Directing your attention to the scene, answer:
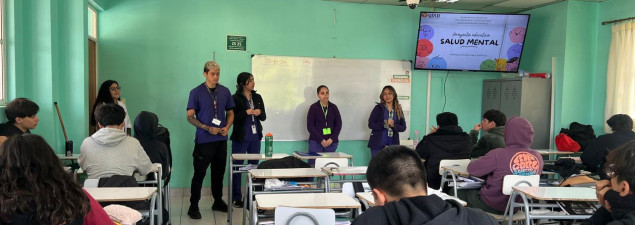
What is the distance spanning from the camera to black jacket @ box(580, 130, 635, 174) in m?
4.66

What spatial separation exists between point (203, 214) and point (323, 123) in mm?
1880

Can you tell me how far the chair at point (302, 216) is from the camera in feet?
8.33

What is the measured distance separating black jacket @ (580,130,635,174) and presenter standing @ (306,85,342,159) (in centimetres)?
282

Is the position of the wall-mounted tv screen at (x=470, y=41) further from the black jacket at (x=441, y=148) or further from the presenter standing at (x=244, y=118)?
the presenter standing at (x=244, y=118)

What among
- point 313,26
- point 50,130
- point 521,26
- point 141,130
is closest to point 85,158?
point 141,130

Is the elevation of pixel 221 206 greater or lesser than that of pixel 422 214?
lesser

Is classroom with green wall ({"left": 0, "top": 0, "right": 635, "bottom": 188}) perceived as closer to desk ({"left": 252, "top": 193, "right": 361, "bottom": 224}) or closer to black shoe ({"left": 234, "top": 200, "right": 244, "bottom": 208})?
black shoe ({"left": 234, "top": 200, "right": 244, "bottom": 208})

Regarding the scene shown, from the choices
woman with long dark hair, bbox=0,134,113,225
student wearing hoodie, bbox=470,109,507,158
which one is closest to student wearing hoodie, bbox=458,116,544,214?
student wearing hoodie, bbox=470,109,507,158

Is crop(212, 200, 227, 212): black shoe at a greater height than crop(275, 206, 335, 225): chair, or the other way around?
crop(275, 206, 335, 225): chair

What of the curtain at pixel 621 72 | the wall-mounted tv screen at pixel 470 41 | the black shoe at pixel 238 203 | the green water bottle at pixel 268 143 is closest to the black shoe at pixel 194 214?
the black shoe at pixel 238 203

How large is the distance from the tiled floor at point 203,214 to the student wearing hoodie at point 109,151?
1.64 meters

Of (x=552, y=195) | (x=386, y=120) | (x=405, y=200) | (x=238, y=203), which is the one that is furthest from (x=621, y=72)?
(x=405, y=200)

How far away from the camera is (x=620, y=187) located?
205 centimetres

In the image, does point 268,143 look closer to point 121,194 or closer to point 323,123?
point 323,123
